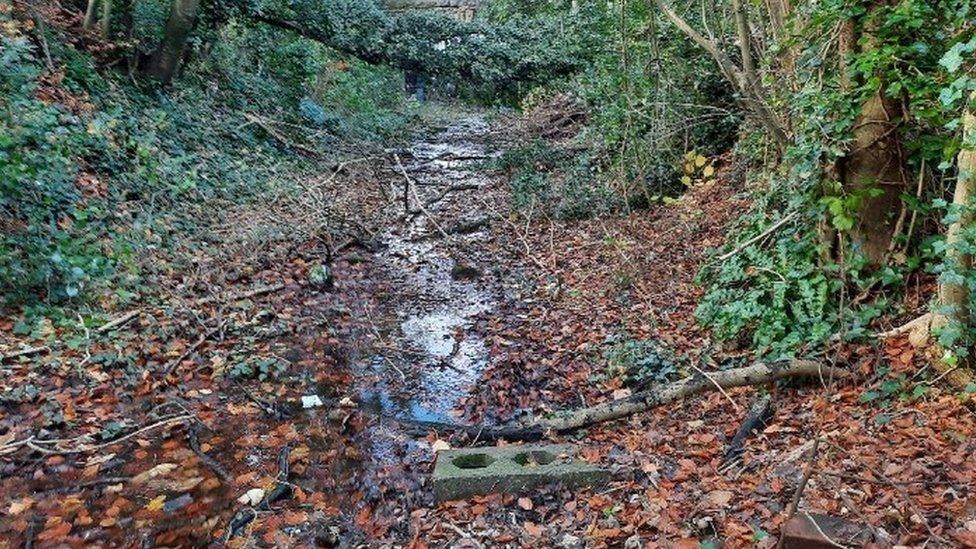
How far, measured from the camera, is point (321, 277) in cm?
902

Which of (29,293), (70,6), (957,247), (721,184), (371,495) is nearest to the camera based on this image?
(957,247)

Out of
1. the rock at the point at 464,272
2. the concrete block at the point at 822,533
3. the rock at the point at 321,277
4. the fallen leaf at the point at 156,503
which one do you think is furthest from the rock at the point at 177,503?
the rock at the point at 464,272

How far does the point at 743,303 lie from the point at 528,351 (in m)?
2.26

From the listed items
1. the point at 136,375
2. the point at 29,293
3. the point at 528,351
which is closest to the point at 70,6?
the point at 29,293

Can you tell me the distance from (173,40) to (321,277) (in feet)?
19.6

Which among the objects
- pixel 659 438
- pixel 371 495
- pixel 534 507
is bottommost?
pixel 371 495

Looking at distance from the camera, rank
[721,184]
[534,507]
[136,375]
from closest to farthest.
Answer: [534,507] → [136,375] → [721,184]

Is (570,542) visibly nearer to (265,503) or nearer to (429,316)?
(265,503)

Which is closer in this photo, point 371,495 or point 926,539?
point 926,539

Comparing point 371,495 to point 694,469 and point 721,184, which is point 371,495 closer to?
point 694,469

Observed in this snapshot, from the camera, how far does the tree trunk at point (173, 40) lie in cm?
1155

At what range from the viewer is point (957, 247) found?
159 inches

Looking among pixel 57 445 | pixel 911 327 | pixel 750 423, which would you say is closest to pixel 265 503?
pixel 57 445

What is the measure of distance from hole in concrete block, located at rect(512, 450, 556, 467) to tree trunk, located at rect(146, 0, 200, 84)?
10.3m
